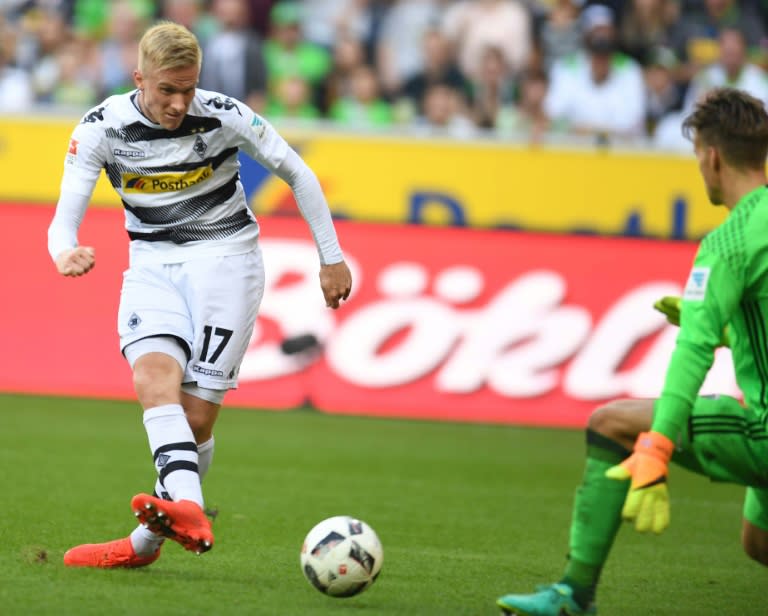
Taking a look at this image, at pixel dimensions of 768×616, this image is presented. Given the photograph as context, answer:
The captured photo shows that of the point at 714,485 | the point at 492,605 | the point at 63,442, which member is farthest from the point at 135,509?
the point at 714,485

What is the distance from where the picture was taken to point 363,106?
51.8 feet

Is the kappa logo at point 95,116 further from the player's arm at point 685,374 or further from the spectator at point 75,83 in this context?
the spectator at point 75,83

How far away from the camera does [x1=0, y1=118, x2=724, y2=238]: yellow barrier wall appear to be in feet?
50.2

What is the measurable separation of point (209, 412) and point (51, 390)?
22.4ft

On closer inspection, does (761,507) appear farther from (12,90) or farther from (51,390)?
(12,90)

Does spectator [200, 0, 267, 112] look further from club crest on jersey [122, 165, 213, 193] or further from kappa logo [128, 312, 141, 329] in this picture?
kappa logo [128, 312, 141, 329]

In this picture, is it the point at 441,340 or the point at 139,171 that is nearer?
the point at 139,171

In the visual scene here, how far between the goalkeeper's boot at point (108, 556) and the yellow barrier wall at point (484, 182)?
964cm

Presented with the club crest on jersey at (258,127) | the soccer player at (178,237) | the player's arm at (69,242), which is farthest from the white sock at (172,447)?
the club crest on jersey at (258,127)

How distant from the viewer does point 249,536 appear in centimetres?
689

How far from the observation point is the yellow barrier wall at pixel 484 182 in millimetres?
15305

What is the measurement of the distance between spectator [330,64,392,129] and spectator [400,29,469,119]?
0.30 meters

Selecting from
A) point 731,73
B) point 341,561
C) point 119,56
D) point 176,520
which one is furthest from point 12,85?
point 341,561

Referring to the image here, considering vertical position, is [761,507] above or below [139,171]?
below
